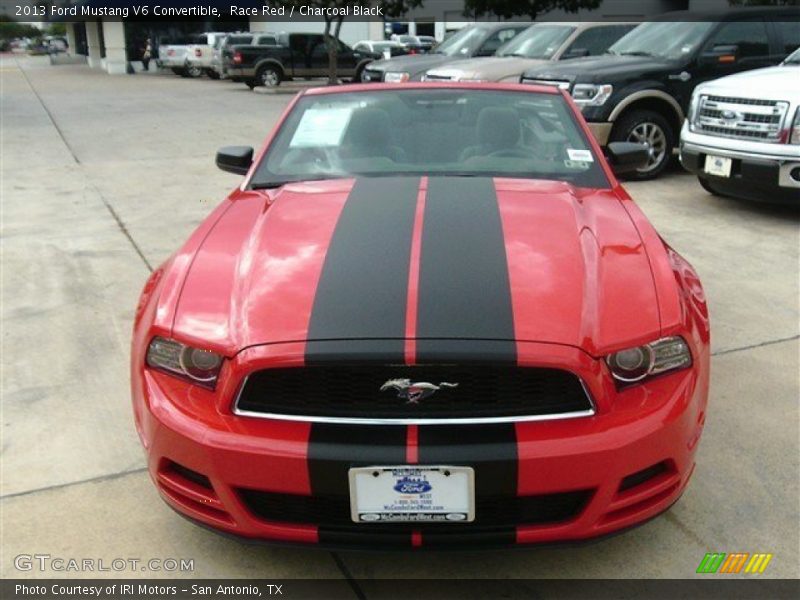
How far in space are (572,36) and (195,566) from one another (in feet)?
35.6

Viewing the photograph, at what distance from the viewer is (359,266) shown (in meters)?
2.63

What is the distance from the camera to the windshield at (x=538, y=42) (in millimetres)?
12070

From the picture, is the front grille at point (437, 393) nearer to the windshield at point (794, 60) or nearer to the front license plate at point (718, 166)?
the front license plate at point (718, 166)

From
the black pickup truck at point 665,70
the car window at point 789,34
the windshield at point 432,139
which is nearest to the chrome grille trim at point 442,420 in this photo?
the windshield at point 432,139

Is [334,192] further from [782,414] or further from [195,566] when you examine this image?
[782,414]

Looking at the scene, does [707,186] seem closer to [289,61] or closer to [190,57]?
[289,61]

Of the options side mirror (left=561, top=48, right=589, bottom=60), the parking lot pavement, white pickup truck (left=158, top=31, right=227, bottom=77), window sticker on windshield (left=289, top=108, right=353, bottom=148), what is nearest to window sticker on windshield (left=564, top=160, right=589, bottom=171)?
window sticker on windshield (left=289, top=108, right=353, bottom=148)

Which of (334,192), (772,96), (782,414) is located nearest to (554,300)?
(334,192)

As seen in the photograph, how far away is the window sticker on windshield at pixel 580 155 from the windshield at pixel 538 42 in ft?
28.6

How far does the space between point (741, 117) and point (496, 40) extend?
7832mm

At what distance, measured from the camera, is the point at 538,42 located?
12.4 m

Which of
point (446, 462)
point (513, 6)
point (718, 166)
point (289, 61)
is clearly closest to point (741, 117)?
point (718, 166)

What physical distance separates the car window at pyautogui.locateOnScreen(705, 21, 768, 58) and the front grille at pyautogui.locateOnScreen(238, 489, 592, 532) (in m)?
8.05

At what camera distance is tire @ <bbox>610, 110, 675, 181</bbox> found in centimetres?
872
